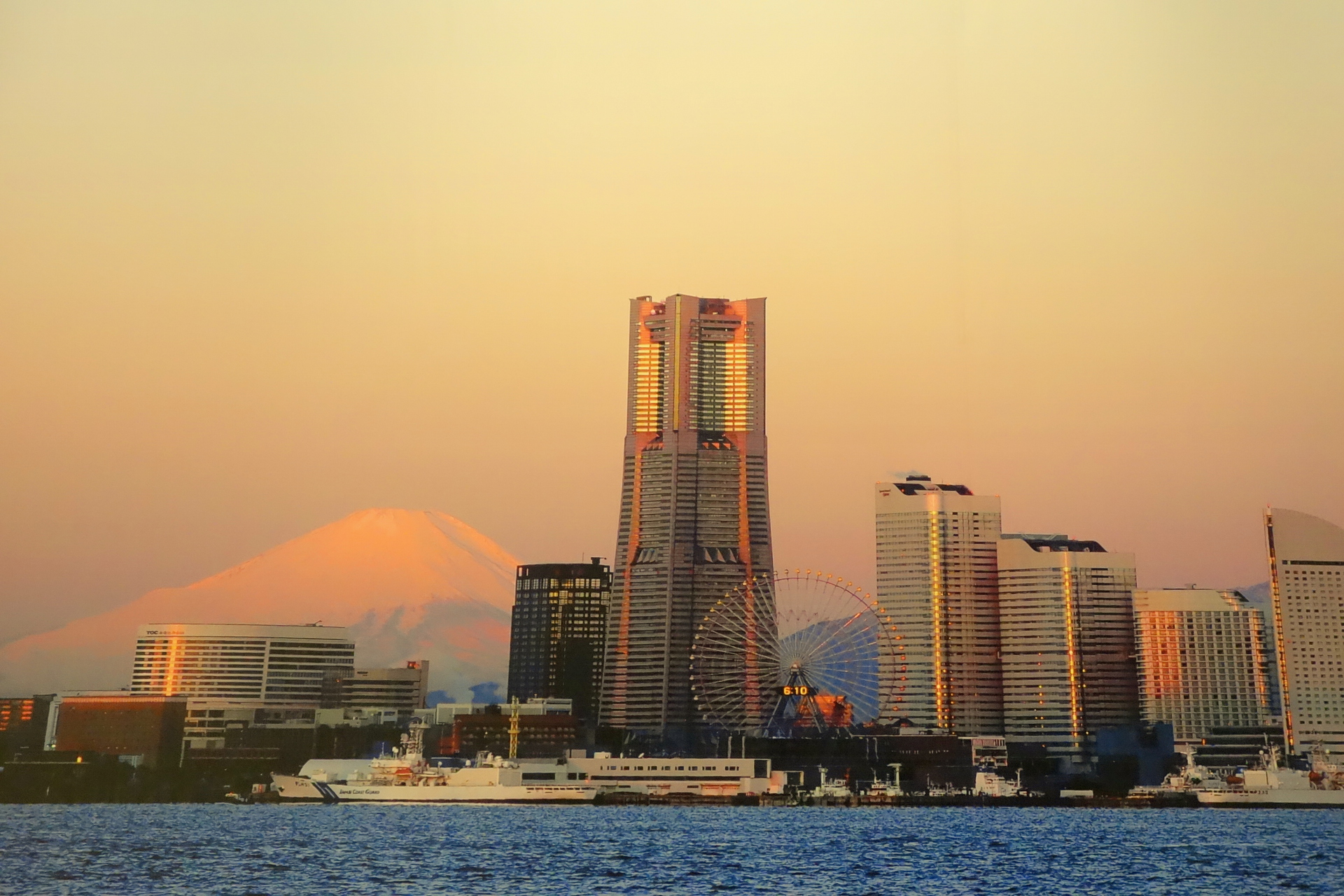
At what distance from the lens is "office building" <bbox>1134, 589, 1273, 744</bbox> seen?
120312 mm

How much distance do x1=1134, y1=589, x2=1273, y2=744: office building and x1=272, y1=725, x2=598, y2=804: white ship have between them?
169ft

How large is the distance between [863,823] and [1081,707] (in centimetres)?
6134

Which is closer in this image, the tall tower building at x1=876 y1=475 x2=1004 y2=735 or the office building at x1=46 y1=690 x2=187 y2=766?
the office building at x1=46 y1=690 x2=187 y2=766

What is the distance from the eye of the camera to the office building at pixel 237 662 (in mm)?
119562

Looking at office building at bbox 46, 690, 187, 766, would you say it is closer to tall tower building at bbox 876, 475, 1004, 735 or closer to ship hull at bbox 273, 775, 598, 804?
ship hull at bbox 273, 775, 598, 804

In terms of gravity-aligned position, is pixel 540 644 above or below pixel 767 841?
above

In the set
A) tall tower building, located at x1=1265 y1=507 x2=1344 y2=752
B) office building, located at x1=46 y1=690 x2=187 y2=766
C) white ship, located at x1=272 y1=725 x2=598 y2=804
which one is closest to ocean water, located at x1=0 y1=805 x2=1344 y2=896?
white ship, located at x1=272 y1=725 x2=598 y2=804

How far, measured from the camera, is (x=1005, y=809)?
3378 inches

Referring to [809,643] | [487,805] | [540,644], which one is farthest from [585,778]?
[540,644]

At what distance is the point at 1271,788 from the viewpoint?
283 ft

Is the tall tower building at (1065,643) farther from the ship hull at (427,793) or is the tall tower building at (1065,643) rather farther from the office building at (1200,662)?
the ship hull at (427,793)

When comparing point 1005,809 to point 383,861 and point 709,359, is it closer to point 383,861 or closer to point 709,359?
point 383,861

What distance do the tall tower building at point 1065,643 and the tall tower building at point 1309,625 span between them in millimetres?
10391


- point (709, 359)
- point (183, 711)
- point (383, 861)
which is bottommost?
point (383, 861)
